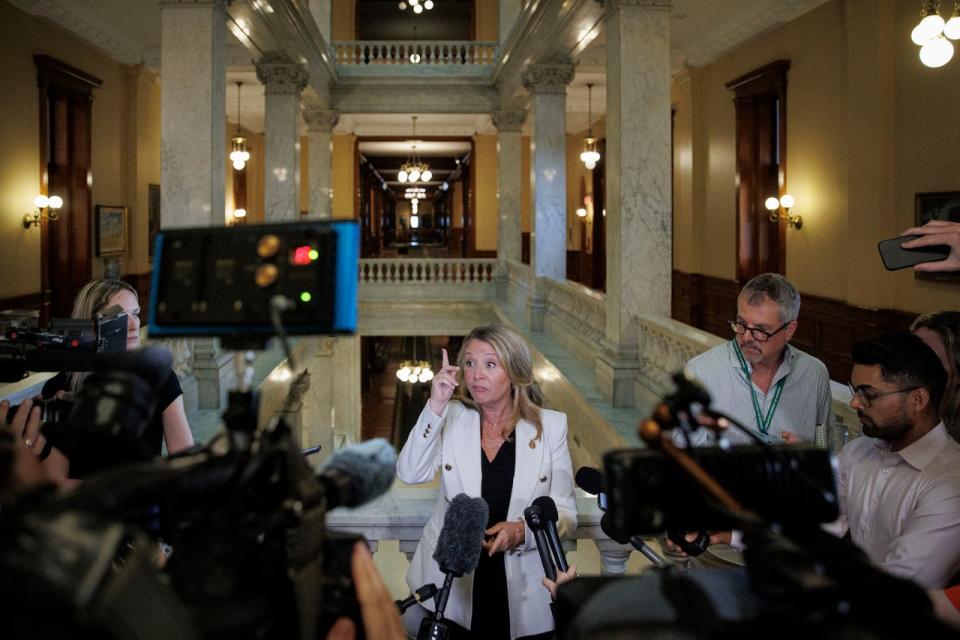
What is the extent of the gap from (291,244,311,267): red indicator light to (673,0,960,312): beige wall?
28.4 ft

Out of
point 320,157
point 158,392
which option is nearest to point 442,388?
point 158,392

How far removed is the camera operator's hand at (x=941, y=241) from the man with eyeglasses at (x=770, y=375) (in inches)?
38.9

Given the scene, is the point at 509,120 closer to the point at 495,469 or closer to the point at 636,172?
the point at 636,172

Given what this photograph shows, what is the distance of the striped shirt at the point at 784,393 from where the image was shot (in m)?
3.23

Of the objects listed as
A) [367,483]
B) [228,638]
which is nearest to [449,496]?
[367,483]

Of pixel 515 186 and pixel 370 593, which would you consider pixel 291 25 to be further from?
pixel 370 593

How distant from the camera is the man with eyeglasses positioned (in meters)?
3.23

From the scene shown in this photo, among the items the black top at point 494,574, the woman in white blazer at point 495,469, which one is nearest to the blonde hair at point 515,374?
the woman in white blazer at point 495,469

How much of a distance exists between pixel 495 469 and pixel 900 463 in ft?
3.89

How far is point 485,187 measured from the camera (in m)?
23.9

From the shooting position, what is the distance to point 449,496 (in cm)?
257

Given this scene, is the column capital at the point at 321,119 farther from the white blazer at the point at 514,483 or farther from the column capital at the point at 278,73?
the white blazer at the point at 514,483

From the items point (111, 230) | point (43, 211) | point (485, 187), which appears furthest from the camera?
point (485, 187)

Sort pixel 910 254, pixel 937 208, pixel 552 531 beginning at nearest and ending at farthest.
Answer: pixel 552 531, pixel 910 254, pixel 937 208
